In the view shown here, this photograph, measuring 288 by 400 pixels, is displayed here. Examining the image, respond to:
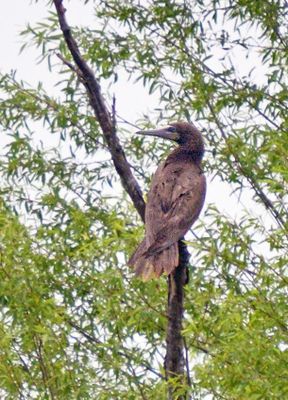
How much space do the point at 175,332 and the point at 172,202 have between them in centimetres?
121

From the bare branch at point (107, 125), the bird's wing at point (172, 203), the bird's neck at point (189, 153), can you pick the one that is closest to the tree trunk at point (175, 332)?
the bird's wing at point (172, 203)

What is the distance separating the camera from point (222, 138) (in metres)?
14.1

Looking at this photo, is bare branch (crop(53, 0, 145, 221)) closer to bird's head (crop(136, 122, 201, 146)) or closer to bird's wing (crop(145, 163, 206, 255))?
bird's wing (crop(145, 163, 206, 255))

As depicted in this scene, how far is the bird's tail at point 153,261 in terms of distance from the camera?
34.6ft

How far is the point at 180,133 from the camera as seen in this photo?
12578 millimetres

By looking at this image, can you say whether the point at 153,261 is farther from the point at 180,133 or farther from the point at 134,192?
the point at 180,133

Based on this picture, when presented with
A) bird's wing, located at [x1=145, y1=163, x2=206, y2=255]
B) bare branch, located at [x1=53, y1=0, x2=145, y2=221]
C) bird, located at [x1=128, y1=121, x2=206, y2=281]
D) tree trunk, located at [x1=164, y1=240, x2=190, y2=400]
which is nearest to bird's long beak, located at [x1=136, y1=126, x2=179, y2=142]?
bird, located at [x1=128, y1=121, x2=206, y2=281]

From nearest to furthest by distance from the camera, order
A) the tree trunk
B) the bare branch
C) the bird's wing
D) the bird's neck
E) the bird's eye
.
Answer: the bare branch
the tree trunk
the bird's wing
the bird's neck
the bird's eye

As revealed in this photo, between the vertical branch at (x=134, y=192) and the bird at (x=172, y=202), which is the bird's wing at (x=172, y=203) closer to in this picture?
the bird at (x=172, y=202)

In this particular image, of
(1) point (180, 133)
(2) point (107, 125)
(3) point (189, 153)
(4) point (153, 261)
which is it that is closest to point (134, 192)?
(2) point (107, 125)

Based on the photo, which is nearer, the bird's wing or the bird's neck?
the bird's wing

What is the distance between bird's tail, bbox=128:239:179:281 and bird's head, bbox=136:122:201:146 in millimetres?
1583

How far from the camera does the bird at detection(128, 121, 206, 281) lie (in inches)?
421

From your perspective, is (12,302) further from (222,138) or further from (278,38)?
(278,38)
